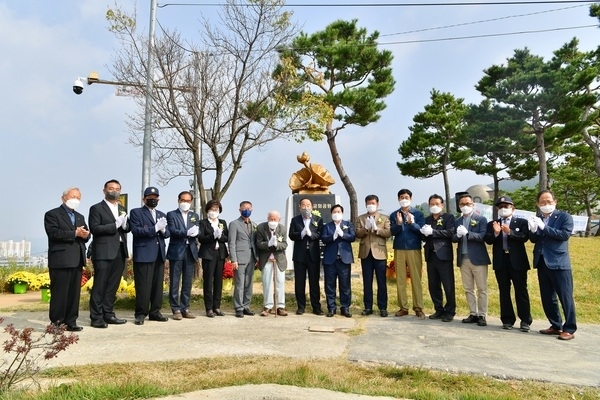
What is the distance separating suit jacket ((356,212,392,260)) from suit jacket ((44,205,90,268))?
3.62 m

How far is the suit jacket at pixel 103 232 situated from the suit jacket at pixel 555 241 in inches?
201

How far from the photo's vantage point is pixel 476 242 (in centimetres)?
610

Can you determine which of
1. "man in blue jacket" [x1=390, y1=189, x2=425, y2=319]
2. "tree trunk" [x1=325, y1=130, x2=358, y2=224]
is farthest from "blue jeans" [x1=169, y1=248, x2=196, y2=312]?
"tree trunk" [x1=325, y1=130, x2=358, y2=224]

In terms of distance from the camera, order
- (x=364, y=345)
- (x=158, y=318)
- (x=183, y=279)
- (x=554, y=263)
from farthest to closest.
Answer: (x=183, y=279) → (x=158, y=318) → (x=554, y=263) → (x=364, y=345)

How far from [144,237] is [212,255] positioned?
3.25 feet

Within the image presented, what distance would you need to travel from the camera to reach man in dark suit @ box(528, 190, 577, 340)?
17.4ft

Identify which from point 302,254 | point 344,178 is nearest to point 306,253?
point 302,254

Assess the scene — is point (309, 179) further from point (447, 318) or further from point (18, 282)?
point (18, 282)

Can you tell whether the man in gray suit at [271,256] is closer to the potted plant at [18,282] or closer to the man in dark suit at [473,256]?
the man in dark suit at [473,256]

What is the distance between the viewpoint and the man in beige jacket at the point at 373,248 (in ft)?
21.5

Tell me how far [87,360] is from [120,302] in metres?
3.30

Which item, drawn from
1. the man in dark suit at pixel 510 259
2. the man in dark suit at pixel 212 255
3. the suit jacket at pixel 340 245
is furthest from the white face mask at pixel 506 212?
the man in dark suit at pixel 212 255

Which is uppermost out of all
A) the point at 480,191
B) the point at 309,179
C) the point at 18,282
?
the point at 480,191

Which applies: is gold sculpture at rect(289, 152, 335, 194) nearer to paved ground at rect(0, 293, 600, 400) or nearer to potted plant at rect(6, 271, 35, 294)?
paved ground at rect(0, 293, 600, 400)
